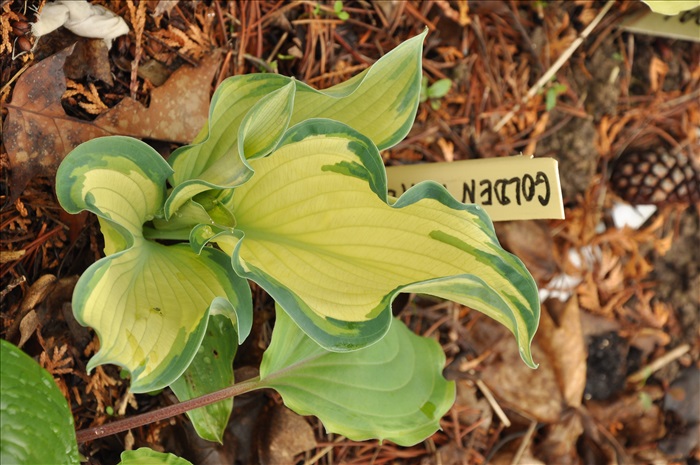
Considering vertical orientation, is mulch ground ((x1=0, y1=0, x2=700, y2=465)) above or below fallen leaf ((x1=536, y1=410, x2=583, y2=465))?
above

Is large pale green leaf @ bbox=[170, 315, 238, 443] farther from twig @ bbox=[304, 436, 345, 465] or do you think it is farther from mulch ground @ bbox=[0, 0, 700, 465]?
twig @ bbox=[304, 436, 345, 465]

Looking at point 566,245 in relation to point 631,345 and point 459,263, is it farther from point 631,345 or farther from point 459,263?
point 459,263

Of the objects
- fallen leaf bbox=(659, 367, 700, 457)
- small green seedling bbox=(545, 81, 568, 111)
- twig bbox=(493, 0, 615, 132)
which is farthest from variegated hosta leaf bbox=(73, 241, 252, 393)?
fallen leaf bbox=(659, 367, 700, 457)

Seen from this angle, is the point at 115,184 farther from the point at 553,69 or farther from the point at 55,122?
the point at 553,69

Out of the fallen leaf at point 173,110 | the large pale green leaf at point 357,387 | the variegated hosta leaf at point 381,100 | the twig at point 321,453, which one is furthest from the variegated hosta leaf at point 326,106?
the twig at point 321,453

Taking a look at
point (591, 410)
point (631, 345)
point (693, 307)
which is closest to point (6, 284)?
point (591, 410)

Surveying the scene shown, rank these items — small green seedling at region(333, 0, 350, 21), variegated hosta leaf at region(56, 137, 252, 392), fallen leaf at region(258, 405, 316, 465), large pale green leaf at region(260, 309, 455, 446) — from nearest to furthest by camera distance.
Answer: variegated hosta leaf at region(56, 137, 252, 392) → large pale green leaf at region(260, 309, 455, 446) → fallen leaf at region(258, 405, 316, 465) → small green seedling at region(333, 0, 350, 21)
